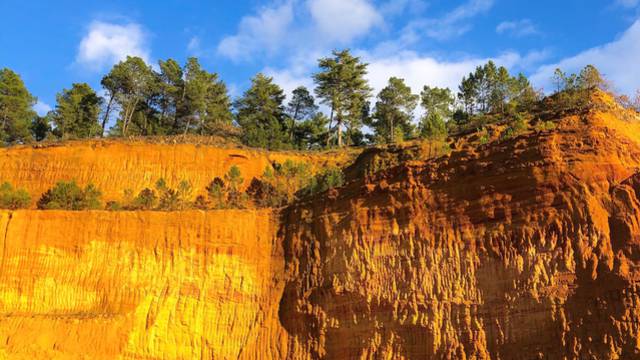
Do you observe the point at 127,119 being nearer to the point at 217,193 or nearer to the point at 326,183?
the point at 217,193

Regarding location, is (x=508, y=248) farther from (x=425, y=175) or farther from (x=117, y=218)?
(x=117, y=218)

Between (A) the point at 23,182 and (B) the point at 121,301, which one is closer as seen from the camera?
(B) the point at 121,301

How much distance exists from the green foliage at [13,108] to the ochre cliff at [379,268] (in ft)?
76.1

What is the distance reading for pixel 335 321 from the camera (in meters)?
20.2

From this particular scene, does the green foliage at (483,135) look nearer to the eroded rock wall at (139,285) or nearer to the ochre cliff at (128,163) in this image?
the eroded rock wall at (139,285)

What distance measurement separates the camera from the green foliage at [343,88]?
4584 cm

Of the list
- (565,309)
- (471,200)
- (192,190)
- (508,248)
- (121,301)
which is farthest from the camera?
(192,190)

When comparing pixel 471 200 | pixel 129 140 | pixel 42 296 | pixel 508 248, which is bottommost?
pixel 42 296

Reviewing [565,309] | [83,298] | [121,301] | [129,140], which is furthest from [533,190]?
[129,140]

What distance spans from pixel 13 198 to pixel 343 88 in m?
22.9

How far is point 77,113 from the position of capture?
48375 mm

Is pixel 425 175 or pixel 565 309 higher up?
pixel 425 175

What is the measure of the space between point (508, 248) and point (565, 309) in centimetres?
226

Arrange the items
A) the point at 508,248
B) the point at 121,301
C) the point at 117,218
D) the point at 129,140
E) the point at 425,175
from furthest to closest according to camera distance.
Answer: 1. the point at 129,140
2. the point at 117,218
3. the point at 121,301
4. the point at 425,175
5. the point at 508,248
